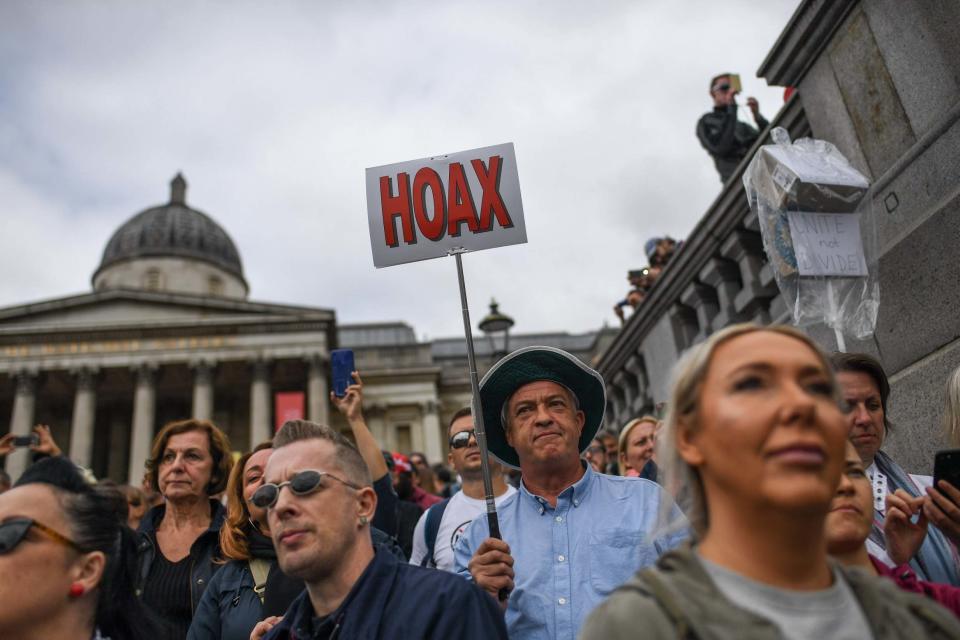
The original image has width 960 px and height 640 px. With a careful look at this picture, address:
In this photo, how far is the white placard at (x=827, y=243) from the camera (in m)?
5.79

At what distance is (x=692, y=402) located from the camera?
5.97ft

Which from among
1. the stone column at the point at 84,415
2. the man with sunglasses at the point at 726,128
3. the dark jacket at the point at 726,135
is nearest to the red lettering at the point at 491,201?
the man with sunglasses at the point at 726,128

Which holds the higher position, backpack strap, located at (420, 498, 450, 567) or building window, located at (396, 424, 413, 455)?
building window, located at (396, 424, 413, 455)

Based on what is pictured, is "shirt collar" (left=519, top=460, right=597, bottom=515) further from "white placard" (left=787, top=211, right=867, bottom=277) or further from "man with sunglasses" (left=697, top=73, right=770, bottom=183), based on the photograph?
"man with sunglasses" (left=697, top=73, right=770, bottom=183)

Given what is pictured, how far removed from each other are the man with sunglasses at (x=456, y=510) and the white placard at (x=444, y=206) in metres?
1.44

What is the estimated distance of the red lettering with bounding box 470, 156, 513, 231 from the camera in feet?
14.0

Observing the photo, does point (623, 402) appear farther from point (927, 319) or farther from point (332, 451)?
point (332, 451)

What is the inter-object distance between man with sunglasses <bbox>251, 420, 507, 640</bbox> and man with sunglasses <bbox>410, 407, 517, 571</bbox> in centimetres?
195

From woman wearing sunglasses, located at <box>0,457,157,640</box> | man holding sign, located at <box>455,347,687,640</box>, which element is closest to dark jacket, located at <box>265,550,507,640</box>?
man holding sign, located at <box>455,347,687,640</box>

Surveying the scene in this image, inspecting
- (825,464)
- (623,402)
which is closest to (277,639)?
(825,464)

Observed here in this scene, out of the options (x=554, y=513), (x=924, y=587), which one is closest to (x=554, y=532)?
(x=554, y=513)

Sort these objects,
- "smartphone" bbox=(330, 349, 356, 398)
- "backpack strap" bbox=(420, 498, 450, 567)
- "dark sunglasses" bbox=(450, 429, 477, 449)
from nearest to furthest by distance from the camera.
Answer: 1. "backpack strap" bbox=(420, 498, 450, 567)
2. "smartphone" bbox=(330, 349, 356, 398)
3. "dark sunglasses" bbox=(450, 429, 477, 449)

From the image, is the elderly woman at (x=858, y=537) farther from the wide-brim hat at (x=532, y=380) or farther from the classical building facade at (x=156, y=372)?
the classical building facade at (x=156, y=372)

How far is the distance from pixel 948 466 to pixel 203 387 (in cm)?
3683
